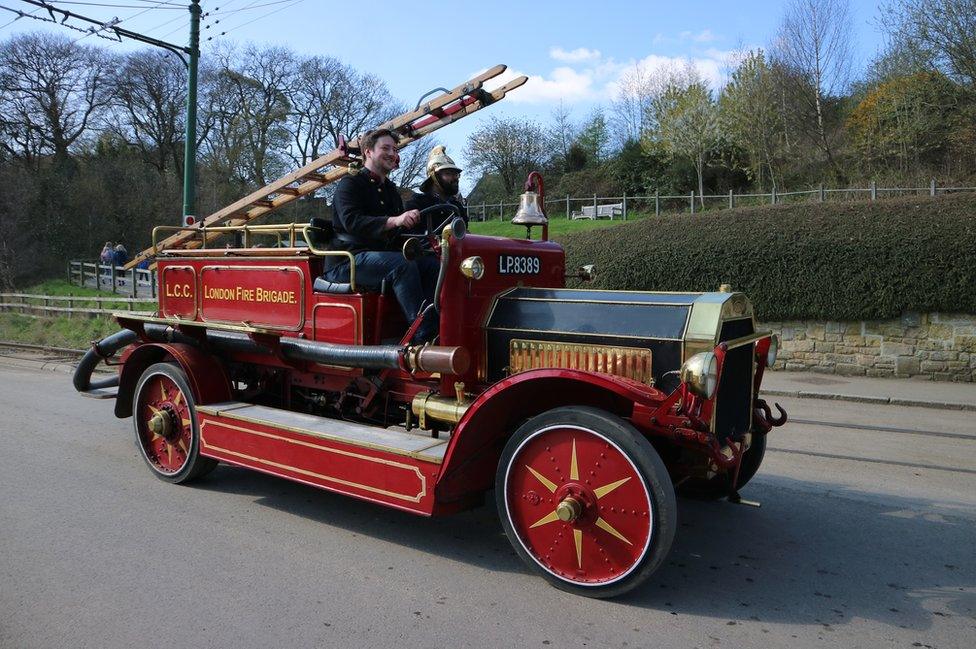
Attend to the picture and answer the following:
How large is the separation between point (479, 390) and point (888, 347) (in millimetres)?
8850

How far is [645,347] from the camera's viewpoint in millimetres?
3693

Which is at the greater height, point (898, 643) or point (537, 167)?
point (537, 167)

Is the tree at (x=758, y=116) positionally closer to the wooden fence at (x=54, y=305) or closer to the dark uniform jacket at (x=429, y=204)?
the wooden fence at (x=54, y=305)

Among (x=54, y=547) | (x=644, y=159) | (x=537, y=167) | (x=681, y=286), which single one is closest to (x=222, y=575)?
(x=54, y=547)

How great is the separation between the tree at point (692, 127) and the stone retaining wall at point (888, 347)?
801 inches

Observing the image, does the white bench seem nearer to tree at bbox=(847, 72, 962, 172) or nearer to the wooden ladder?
tree at bbox=(847, 72, 962, 172)

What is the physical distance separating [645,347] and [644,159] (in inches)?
1323

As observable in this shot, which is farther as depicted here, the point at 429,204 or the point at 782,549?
the point at 429,204

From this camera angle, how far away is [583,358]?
12.7ft

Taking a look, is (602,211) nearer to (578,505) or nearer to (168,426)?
(168,426)

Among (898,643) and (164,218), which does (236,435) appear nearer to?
(898,643)

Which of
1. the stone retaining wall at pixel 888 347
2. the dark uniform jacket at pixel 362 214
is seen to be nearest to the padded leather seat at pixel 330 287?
the dark uniform jacket at pixel 362 214

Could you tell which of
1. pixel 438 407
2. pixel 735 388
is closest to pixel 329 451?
pixel 438 407

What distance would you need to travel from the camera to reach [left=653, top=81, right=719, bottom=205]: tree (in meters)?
31.7
